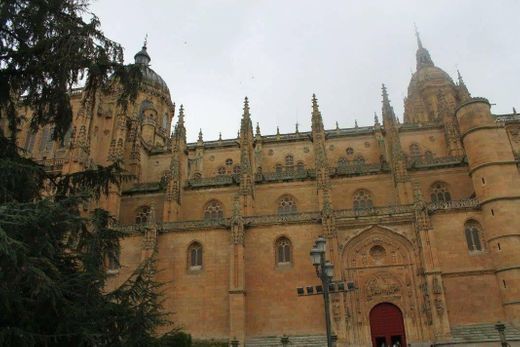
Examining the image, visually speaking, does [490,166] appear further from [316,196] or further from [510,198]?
[316,196]

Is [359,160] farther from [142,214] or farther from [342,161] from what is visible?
[142,214]

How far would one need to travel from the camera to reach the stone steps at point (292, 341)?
28234mm

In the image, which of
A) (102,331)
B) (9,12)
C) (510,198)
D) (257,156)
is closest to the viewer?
(102,331)

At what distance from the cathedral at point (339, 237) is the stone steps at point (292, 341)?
0.12 meters

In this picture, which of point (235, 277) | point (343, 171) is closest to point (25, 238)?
point (235, 277)

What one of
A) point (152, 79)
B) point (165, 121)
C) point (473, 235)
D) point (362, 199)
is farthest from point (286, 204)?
point (152, 79)

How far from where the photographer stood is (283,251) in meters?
32.2

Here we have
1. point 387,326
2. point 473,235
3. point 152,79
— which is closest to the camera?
point 387,326

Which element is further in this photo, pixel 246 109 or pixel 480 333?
pixel 246 109

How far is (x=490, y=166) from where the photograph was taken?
3200 centimetres

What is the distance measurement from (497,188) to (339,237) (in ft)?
36.3

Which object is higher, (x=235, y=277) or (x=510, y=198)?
(x=510, y=198)

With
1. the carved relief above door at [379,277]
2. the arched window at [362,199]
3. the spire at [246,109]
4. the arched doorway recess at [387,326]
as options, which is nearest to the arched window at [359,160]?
the arched window at [362,199]

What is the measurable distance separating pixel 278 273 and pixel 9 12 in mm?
23901
